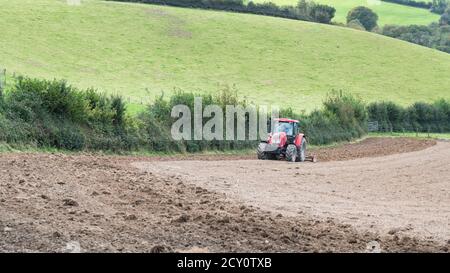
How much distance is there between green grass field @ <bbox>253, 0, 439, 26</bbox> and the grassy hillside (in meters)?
24.2

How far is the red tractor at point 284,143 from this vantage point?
108 ft

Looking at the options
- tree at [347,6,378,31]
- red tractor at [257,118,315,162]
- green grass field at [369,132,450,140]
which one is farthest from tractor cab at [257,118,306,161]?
tree at [347,6,378,31]

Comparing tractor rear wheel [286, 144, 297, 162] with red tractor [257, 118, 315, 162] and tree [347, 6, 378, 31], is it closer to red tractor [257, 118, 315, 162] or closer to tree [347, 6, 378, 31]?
red tractor [257, 118, 315, 162]

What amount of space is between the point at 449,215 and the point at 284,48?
70996 millimetres

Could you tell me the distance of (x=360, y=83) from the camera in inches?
3216

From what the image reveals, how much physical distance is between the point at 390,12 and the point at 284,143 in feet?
328

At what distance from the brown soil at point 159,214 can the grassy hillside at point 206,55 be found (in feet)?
112

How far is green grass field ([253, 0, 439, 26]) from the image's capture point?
12419 cm

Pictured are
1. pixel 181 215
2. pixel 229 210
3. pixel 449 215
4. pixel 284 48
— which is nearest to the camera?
pixel 181 215

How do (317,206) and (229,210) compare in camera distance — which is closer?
(229,210)
